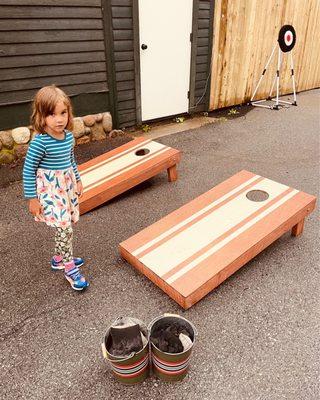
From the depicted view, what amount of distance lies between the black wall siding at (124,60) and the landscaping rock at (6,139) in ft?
6.37

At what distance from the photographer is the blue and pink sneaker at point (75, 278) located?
255cm

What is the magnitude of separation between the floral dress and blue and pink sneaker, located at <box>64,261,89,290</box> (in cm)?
38

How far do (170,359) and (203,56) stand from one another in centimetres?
640

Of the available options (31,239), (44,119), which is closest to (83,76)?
(31,239)

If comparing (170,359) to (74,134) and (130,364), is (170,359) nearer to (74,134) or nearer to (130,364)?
(130,364)

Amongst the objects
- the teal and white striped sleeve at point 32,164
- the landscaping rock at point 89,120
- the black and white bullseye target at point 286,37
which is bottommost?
the landscaping rock at point 89,120

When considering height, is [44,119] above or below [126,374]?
above

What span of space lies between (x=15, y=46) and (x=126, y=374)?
4511 millimetres

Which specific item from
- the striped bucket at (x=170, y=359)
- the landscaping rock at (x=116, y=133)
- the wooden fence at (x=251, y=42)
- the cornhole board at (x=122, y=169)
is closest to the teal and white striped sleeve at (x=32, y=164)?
the striped bucket at (x=170, y=359)

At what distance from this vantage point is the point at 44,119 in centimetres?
209

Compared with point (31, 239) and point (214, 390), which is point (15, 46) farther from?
point (214, 390)

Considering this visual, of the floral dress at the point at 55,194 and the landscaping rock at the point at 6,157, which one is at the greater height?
the floral dress at the point at 55,194

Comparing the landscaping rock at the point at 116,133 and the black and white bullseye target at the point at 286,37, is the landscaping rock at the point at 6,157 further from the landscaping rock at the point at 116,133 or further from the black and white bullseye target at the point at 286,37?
the black and white bullseye target at the point at 286,37

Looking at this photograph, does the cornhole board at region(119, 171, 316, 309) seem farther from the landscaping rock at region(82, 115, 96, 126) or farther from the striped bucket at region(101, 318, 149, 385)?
the landscaping rock at region(82, 115, 96, 126)
